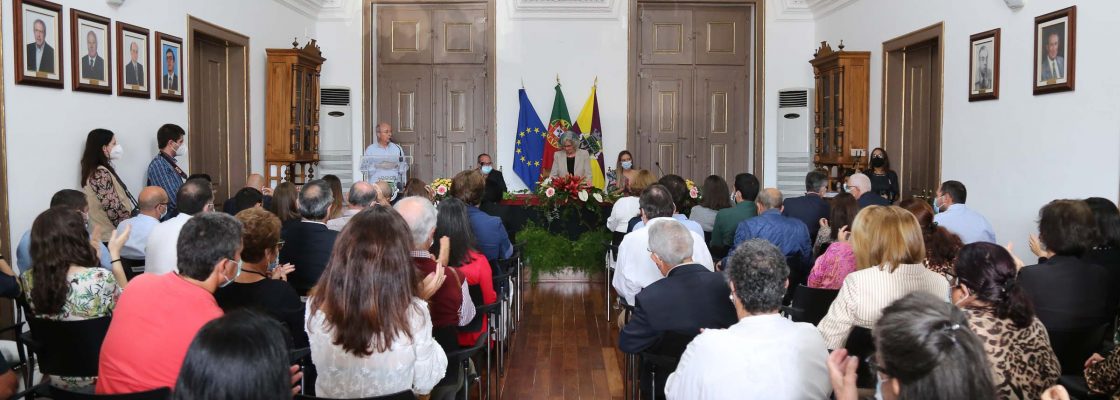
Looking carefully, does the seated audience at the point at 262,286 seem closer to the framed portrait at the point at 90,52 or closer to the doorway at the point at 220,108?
the framed portrait at the point at 90,52

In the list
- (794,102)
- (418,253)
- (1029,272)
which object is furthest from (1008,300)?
(794,102)

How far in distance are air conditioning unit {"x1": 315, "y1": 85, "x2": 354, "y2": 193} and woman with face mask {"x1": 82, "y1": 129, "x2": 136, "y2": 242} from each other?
521 centimetres

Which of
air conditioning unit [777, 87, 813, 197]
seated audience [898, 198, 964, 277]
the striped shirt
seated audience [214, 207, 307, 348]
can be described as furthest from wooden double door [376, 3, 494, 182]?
the striped shirt

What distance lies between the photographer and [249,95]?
9.93 m

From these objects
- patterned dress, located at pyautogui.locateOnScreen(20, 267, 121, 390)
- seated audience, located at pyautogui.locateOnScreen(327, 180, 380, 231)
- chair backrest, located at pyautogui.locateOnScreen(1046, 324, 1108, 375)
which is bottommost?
chair backrest, located at pyautogui.locateOnScreen(1046, 324, 1108, 375)

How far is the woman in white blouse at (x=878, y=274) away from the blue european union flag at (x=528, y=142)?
27.6ft

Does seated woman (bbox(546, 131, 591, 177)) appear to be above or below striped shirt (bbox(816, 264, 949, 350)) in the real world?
above

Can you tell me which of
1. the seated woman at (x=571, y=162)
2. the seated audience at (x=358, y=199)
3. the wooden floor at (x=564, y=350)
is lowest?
the wooden floor at (x=564, y=350)

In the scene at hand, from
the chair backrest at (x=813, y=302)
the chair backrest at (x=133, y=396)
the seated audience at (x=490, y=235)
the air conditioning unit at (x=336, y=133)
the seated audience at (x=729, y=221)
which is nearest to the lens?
the chair backrest at (x=133, y=396)

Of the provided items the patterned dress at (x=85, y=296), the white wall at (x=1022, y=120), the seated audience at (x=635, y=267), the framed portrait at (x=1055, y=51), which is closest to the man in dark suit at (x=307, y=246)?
Result: the patterned dress at (x=85, y=296)

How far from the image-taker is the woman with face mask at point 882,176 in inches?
370

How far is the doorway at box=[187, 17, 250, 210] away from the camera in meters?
9.00

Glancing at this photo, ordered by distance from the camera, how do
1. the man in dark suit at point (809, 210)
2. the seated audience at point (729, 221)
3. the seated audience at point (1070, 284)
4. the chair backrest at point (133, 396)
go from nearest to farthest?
the chair backrest at point (133, 396), the seated audience at point (1070, 284), the seated audience at point (729, 221), the man in dark suit at point (809, 210)

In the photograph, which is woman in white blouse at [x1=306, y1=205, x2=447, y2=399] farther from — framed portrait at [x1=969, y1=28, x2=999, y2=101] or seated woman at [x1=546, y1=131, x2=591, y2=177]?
seated woman at [x1=546, y1=131, x2=591, y2=177]
